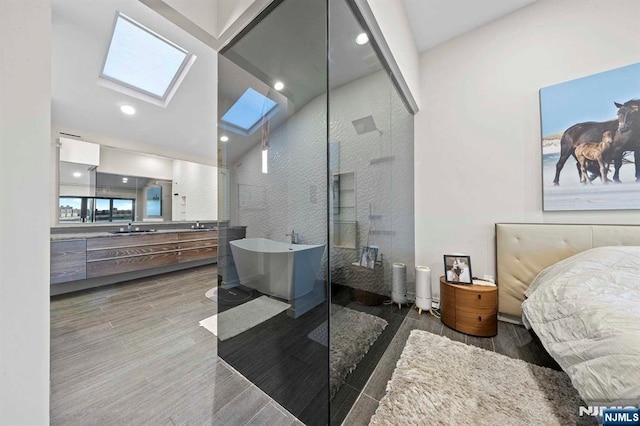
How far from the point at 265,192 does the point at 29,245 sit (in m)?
1.13

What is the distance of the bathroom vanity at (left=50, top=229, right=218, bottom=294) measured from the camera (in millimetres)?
2733

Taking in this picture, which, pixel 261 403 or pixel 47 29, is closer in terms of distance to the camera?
pixel 47 29

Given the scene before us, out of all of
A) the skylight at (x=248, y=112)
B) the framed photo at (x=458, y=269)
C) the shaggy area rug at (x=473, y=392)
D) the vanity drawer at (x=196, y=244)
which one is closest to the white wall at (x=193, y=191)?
the vanity drawer at (x=196, y=244)

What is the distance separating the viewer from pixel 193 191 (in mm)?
4535

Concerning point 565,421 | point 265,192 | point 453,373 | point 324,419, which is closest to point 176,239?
point 265,192

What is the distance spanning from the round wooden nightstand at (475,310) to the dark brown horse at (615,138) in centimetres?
127

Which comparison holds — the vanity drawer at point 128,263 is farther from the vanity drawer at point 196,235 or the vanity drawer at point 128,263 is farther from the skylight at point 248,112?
the skylight at point 248,112

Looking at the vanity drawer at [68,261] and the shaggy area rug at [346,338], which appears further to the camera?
the vanity drawer at [68,261]

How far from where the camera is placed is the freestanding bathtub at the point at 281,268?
53.7 inches

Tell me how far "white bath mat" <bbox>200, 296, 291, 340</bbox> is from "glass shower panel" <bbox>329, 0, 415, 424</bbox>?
56 cm

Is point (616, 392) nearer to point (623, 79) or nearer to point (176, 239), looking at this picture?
point (623, 79)

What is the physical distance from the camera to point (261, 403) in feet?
4.27

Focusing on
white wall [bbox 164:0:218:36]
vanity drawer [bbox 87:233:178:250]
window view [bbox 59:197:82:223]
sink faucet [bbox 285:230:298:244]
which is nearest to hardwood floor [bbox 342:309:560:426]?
sink faucet [bbox 285:230:298:244]

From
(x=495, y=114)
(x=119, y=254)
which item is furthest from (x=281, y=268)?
(x=119, y=254)
